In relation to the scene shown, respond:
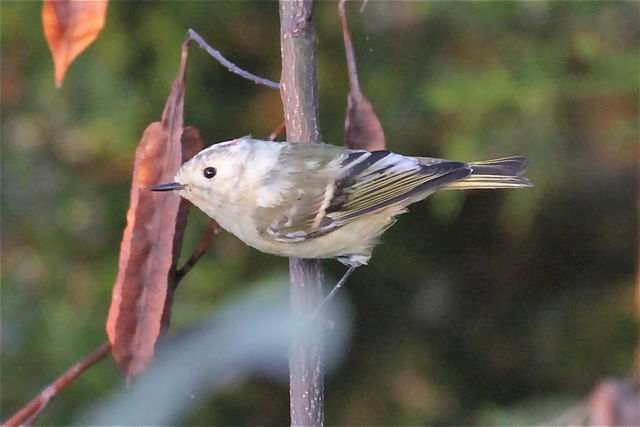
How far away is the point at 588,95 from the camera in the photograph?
9.01ft

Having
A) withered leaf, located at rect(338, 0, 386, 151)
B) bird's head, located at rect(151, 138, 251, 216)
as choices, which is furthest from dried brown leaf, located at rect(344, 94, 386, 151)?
bird's head, located at rect(151, 138, 251, 216)

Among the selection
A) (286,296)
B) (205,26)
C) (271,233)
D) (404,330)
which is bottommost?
(404,330)

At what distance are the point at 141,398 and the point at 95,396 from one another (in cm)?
177

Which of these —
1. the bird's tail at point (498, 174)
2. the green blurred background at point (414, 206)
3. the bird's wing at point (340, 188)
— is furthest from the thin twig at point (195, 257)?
the green blurred background at point (414, 206)

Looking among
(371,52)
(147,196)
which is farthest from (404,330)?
(147,196)

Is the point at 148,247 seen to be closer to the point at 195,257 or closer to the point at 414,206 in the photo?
the point at 195,257

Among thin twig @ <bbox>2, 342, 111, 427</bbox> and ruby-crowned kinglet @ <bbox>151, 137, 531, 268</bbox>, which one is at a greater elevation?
ruby-crowned kinglet @ <bbox>151, 137, 531, 268</bbox>

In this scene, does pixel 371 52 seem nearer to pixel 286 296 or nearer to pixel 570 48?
pixel 570 48

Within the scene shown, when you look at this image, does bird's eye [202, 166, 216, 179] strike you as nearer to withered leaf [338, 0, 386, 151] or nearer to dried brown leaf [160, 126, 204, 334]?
dried brown leaf [160, 126, 204, 334]

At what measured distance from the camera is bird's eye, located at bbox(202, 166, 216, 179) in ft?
5.93

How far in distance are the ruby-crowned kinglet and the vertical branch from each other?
110mm

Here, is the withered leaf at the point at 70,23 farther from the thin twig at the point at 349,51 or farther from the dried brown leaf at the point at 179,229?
the thin twig at the point at 349,51

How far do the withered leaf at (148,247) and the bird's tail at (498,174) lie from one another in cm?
73

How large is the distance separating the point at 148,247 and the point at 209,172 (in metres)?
0.38
